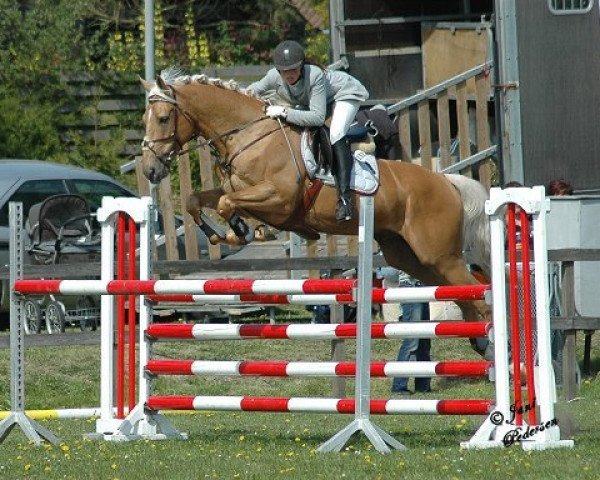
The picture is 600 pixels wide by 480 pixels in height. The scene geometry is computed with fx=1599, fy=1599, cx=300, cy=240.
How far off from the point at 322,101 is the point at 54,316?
5642 mm

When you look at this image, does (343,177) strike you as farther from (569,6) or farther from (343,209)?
(569,6)

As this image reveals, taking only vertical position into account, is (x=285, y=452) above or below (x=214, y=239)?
below

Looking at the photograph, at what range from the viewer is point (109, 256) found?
922 cm

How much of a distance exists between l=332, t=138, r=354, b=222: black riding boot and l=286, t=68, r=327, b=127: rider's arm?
0.25 m

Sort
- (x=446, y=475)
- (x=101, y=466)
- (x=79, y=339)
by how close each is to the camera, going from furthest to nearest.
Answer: (x=79, y=339) → (x=101, y=466) → (x=446, y=475)

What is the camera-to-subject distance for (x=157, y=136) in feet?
36.3

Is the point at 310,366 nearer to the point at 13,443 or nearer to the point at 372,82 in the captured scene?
the point at 13,443

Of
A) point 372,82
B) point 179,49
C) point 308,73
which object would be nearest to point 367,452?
point 308,73

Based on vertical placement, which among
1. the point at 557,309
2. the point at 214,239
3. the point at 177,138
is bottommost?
the point at 557,309

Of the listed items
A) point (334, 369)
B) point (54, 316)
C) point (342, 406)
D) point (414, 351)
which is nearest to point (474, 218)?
point (414, 351)

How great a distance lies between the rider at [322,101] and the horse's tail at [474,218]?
4.23ft

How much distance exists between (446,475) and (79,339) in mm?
6159

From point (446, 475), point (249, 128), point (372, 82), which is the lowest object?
point (446, 475)

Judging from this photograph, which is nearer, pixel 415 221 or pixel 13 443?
pixel 13 443
